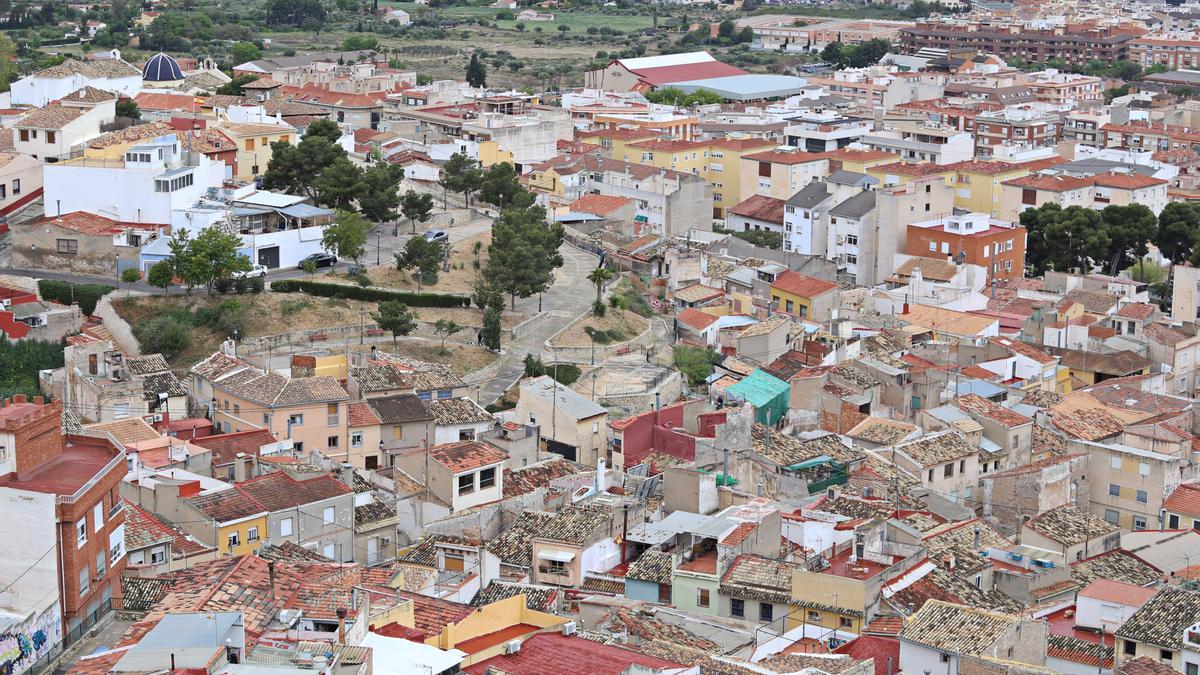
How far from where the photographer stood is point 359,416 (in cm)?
3225

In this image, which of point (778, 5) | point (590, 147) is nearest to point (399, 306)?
point (590, 147)

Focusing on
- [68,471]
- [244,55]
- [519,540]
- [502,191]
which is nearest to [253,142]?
[502,191]

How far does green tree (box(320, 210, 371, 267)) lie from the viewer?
40.5 meters

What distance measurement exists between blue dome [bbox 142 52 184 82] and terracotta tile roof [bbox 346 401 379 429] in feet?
102

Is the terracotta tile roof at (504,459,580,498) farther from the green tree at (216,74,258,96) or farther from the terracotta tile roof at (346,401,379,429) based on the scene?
the green tree at (216,74,258,96)

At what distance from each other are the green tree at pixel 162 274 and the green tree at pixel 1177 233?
3117 cm

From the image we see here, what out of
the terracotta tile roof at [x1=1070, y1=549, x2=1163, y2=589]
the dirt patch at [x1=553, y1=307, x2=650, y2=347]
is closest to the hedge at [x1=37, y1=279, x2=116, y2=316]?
the dirt patch at [x1=553, y1=307, x2=650, y2=347]

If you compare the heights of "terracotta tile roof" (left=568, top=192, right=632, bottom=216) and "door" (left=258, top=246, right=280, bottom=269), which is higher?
"door" (left=258, top=246, right=280, bottom=269)

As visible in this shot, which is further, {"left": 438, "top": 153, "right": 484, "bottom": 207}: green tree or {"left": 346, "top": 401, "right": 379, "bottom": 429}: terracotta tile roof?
{"left": 438, "top": 153, "right": 484, "bottom": 207}: green tree

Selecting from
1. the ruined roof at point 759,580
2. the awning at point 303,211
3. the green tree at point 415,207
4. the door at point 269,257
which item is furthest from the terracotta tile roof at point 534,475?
the green tree at point 415,207

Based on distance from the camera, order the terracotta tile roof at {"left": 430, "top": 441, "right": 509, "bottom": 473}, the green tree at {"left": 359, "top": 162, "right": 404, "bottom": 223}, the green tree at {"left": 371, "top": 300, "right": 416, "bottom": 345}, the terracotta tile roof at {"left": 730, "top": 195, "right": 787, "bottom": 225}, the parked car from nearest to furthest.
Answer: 1. the terracotta tile roof at {"left": 430, "top": 441, "right": 509, "bottom": 473}
2. the green tree at {"left": 371, "top": 300, "right": 416, "bottom": 345}
3. the parked car
4. the green tree at {"left": 359, "top": 162, "right": 404, "bottom": 223}
5. the terracotta tile roof at {"left": 730, "top": 195, "right": 787, "bottom": 225}

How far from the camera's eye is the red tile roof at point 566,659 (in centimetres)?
1986

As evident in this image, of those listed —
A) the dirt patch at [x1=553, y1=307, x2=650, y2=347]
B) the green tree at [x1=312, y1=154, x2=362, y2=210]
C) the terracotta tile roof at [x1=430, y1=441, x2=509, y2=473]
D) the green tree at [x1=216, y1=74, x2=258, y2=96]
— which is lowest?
the dirt patch at [x1=553, y1=307, x2=650, y2=347]

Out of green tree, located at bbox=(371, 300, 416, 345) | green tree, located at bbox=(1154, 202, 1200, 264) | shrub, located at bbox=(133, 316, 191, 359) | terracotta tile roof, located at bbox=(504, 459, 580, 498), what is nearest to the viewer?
terracotta tile roof, located at bbox=(504, 459, 580, 498)
